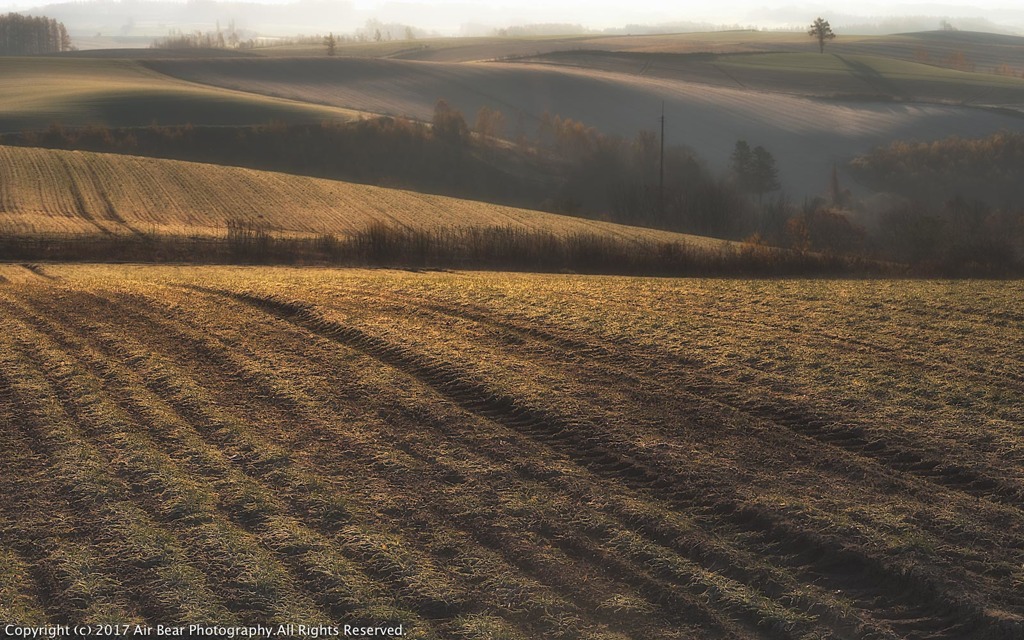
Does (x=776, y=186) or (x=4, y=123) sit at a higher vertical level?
(x=4, y=123)

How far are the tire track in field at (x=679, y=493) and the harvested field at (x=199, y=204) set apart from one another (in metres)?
25.4

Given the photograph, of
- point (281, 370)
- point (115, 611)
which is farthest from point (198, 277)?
point (115, 611)

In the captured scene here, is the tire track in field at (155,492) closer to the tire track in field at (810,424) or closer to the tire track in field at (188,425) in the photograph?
the tire track in field at (188,425)

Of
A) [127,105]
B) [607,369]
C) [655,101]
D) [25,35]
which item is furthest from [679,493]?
[25,35]

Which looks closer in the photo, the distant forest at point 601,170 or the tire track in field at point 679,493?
the tire track in field at point 679,493

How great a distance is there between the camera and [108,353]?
48.3ft

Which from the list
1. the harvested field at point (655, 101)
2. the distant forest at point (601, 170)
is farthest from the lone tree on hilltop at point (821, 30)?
the distant forest at point (601, 170)

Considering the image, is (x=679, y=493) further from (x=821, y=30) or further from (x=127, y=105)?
(x=821, y=30)

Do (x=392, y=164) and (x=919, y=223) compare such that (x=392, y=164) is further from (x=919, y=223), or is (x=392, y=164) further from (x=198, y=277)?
(x=198, y=277)

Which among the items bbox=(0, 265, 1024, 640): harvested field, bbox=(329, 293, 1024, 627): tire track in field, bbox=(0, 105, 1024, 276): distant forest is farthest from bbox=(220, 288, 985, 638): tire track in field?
bbox=(0, 105, 1024, 276): distant forest

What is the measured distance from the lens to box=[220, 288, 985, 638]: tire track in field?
23.3 ft

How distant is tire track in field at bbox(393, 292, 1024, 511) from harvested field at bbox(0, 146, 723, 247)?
24960 millimetres

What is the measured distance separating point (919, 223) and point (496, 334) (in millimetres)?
35954

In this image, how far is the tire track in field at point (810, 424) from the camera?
9211 millimetres
